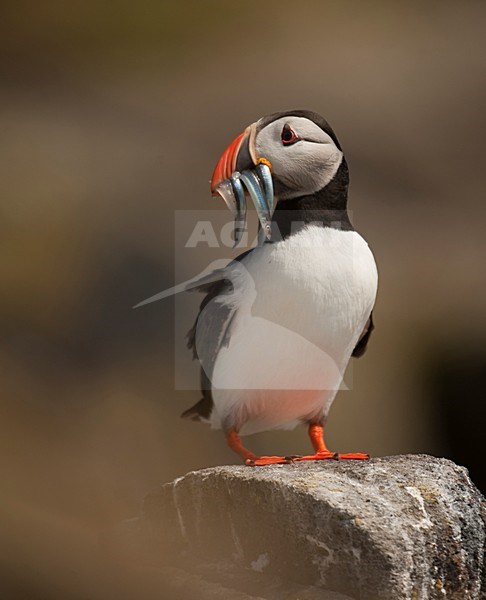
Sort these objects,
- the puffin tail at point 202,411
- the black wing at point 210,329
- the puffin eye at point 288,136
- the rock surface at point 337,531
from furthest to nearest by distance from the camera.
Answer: the puffin tail at point 202,411 → the black wing at point 210,329 → the puffin eye at point 288,136 → the rock surface at point 337,531

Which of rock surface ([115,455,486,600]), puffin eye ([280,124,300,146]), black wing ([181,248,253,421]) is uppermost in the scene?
puffin eye ([280,124,300,146])

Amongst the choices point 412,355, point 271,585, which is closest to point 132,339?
point 412,355

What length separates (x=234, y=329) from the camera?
10.1 ft

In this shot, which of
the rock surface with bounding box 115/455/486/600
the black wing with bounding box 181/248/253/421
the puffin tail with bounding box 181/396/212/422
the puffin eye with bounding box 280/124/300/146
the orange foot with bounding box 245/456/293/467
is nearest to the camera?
the rock surface with bounding box 115/455/486/600

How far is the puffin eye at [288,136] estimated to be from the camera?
2.94m

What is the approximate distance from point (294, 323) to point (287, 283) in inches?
4.7

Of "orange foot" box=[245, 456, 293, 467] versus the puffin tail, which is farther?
the puffin tail

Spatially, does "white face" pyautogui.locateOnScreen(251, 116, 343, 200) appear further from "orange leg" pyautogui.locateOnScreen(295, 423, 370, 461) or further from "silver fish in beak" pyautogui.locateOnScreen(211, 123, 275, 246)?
"orange leg" pyautogui.locateOnScreen(295, 423, 370, 461)

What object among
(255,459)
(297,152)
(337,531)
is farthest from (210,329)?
(337,531)

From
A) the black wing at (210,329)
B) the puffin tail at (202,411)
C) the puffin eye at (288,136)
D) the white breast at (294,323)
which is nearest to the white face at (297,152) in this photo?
the puffin eye at (288,136)

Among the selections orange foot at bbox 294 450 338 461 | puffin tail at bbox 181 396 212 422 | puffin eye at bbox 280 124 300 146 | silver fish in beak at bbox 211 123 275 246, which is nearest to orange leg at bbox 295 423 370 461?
orange foot at bbox 294 450 338 461

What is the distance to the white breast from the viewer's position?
2924mm

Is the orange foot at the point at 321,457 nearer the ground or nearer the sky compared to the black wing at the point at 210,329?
nearer the ground

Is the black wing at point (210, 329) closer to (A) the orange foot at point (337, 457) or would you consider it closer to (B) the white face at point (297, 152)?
(B) the white face at point (297, 152)
